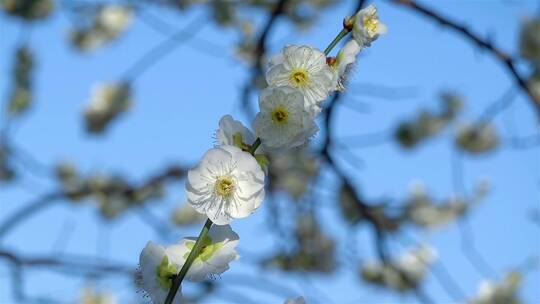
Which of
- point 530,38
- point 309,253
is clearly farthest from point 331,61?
point 530,38

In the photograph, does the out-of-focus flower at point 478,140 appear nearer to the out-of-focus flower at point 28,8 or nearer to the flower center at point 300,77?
the out-of-focus flower at point 28,8

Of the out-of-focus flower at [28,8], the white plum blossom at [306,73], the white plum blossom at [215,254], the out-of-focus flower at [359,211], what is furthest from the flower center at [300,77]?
the out-of-focus flower at [28,8]

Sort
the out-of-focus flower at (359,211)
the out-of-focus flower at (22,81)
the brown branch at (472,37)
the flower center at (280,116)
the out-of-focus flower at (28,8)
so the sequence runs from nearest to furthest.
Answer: the flower center at (280,116), the brown branch at (472,37), the out-of-focus flower at (359,211), the out-of-focus flower at (22,81), the out-of-focus flower at (28,8)

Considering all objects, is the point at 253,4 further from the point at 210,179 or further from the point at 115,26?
the point at 210,179

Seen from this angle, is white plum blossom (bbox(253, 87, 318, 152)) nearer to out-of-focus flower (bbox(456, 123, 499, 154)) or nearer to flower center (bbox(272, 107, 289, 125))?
flower center (bbox(272, 107, 289, 125))

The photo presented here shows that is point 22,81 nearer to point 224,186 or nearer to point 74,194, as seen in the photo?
point 74,194

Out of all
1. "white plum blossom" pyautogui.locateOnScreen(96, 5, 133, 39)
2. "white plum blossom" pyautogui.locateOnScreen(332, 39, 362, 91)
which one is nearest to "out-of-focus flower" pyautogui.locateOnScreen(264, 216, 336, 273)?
"white plum blossom" pyautogui.locateOnScreen(96, 5, 133, 39)
